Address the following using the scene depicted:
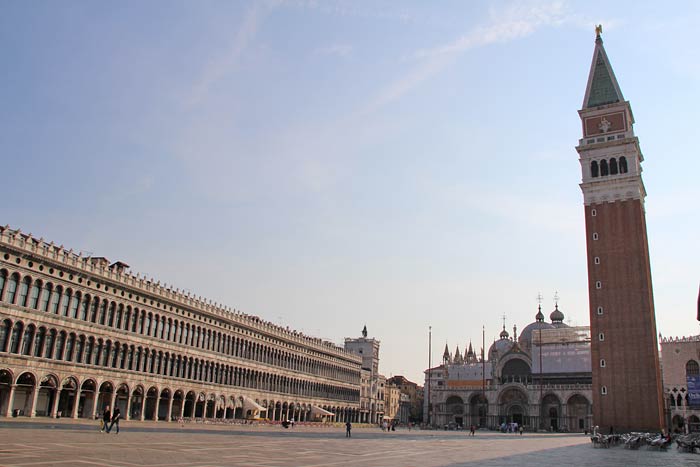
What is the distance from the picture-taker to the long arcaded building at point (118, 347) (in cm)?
4222

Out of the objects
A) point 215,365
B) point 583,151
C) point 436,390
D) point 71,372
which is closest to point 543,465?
point 71,372

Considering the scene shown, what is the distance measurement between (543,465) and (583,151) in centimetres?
5537

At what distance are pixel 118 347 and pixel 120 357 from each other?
909mm

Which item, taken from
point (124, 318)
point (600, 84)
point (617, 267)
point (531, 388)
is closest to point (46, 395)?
point (124, 318)

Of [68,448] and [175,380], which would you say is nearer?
[68,448]

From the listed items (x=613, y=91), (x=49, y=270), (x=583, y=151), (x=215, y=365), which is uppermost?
(x=613, y=91)

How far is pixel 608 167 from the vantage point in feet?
223

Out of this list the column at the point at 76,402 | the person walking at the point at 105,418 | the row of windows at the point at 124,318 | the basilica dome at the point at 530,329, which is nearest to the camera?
the person walking at the point at 105,418

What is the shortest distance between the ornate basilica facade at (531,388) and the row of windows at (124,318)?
2767cm

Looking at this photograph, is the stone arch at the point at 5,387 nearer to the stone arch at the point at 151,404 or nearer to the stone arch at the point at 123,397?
the stone arch at the point at 123,397

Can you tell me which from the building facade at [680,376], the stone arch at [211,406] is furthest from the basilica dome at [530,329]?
the stone arch at [211,406]

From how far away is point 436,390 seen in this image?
105 meters

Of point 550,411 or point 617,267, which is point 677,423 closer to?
point 550,411

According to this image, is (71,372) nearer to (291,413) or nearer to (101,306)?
(101,306)
